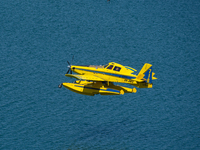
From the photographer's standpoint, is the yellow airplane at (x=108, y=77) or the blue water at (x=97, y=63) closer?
the yellow airplane at (x=108, y=77)

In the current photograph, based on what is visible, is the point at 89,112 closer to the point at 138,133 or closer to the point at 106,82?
the point at 138,133

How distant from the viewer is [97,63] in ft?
358

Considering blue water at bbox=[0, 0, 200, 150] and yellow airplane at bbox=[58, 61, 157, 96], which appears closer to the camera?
yellow airplane at bbox=[58, 61, 157, 96]

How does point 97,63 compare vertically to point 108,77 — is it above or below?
above

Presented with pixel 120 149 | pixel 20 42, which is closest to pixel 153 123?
pixel 120 149

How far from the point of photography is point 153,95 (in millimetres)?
102875

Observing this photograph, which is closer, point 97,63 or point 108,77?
point 108,77

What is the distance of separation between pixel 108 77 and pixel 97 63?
108 feet

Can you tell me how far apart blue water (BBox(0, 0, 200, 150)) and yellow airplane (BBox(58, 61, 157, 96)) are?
539 inches

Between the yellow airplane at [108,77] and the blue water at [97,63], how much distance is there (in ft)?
44.9

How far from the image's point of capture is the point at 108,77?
76.3 meters

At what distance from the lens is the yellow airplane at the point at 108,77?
74.6 m

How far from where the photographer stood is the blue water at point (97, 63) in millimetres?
89312

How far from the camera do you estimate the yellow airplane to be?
74625 millimetres
